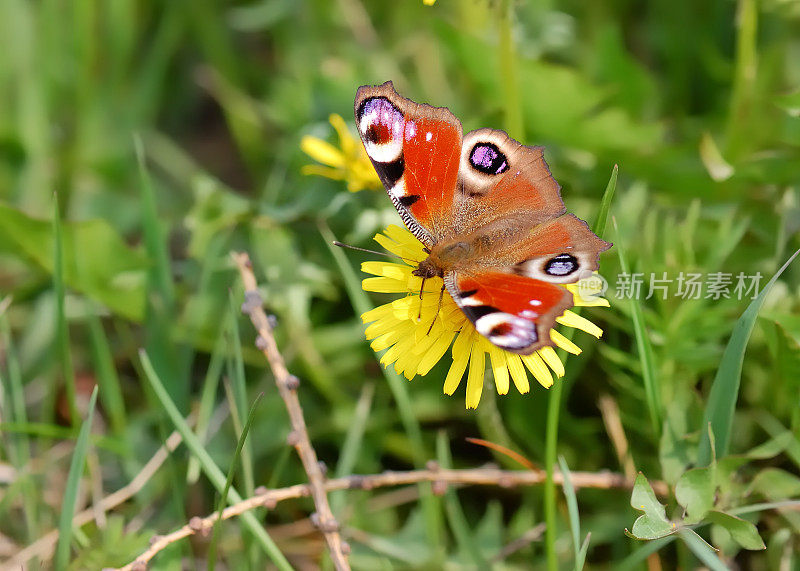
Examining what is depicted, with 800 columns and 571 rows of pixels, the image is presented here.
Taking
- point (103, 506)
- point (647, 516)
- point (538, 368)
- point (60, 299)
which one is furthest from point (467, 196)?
point (103, 506)

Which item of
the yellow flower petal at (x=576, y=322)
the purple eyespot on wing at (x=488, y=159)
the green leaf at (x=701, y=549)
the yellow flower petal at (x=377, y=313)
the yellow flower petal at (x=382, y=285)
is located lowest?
the green leaf at (x=701, y=549)

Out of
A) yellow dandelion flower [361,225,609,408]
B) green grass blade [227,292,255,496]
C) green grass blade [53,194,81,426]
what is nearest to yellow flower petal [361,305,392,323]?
yellow dandelion flower [361,225,609,408]

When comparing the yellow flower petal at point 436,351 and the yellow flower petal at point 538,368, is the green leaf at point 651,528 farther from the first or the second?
the yellow flower petal at point 436,351

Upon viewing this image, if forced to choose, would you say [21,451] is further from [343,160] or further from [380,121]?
[380,121]

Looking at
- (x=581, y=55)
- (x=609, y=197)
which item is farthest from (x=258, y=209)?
(x=581, y=55)

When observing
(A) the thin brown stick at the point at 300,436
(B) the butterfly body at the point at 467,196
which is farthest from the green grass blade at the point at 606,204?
(A) the thin brown stick at the point at 300,436

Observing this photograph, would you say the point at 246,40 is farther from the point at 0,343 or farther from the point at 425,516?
the point at 425,516
